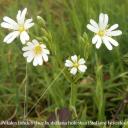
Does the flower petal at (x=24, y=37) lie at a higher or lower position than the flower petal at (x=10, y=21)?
lower

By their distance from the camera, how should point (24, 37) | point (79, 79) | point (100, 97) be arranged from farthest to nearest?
point (79, 79) → point (100, 97) → point (24, 37)

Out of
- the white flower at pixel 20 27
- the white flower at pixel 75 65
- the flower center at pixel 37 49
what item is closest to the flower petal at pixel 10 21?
the white flower at pixel 20 27

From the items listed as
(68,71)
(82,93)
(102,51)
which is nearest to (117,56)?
(102,51)

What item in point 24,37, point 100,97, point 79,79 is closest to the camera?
point 24,37

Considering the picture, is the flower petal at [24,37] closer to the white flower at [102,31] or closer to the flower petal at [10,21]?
the flower petal at [10,21]

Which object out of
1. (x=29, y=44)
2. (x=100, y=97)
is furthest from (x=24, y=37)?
(x=100, y=97)

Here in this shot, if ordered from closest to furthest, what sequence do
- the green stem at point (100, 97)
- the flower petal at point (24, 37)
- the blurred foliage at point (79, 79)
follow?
the flower petal at point (24, 37)
the green stem at point (100, 97)
the blurred foliage at point (79, 79)

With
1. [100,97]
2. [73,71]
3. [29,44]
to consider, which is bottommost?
[100,97]

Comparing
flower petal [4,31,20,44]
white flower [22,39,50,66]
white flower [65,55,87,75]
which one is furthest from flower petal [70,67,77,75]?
flower petal [4,31,20,44]

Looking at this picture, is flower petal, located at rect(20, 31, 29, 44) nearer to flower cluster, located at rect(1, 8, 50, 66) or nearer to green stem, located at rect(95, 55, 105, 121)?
flower cluster, located at rect(1, 8, 50, 66)

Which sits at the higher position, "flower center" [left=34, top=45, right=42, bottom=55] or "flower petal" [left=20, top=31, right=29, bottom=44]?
"flower petal" [left=20, top=31, right=29, bottom=44]

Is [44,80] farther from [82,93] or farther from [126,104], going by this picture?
[126,104]

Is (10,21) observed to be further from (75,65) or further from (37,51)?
(75,65)
